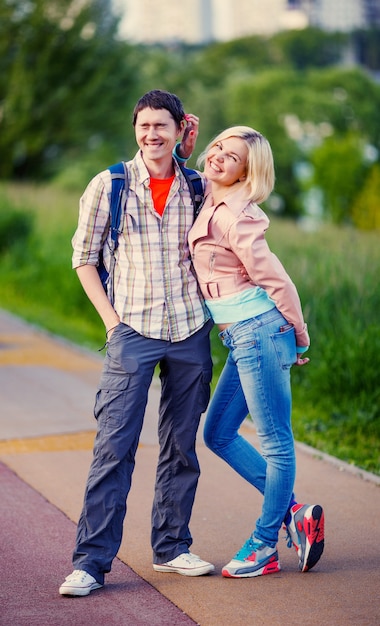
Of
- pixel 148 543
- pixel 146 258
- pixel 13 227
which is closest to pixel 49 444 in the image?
pixel 148 543

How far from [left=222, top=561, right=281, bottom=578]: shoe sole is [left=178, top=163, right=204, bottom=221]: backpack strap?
1.41 m

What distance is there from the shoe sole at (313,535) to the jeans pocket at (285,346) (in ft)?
1.96

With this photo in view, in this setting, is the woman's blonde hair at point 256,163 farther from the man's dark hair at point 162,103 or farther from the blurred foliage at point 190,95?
the blurred foliage at point 190,95

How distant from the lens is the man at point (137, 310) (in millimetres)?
3986

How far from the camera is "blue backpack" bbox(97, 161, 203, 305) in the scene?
156 inches

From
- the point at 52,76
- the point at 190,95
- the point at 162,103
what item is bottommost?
the point at 162,103

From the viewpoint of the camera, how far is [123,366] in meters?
3.99

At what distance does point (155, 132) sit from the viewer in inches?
156

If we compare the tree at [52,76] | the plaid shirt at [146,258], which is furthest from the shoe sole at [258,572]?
the tree at [52,76]

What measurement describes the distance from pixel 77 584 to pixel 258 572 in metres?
0.75

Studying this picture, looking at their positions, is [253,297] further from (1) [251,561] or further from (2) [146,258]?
(1) [251,561]

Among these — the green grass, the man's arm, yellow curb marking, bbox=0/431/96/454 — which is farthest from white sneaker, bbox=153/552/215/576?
yellow curb marking, bbox=0/431/96/454

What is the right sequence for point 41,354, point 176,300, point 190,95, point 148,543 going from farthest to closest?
point 190,95 < point 41,354 < point 148,543 < point 176,300

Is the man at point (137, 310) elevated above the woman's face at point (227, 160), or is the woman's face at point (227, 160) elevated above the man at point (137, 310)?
the woman's face at point (227, 160)
